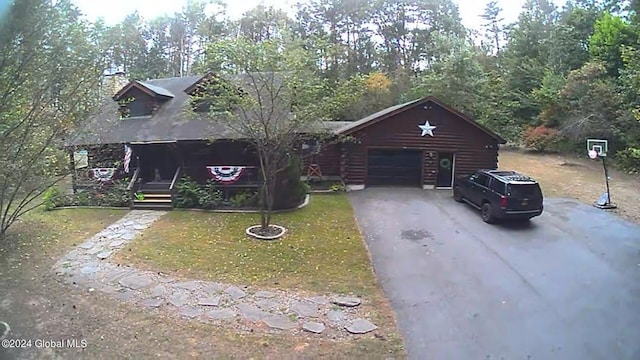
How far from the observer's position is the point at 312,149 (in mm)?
18453

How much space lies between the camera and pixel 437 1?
35.2m

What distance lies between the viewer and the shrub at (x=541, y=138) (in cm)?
2631

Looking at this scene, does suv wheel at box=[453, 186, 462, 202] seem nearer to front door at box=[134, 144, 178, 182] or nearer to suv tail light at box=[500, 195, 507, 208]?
suv tail light at box=[500, 195, 507, 208]

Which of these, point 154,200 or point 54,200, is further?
point 154,200

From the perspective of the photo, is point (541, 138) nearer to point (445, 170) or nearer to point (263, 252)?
point (445, 170)

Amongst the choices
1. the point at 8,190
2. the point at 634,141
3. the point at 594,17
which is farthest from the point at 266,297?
the point at 594,17

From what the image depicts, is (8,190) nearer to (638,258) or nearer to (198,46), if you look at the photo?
(638,258)

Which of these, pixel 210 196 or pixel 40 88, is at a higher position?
pixel 40 88

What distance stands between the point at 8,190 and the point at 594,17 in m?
33.5

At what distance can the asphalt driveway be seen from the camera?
6230mm

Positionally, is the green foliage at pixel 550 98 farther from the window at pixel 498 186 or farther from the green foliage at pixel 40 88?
the green foliage at pixel 40 88

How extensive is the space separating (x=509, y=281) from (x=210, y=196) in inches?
401

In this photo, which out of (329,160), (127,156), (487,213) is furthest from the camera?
(329,160)

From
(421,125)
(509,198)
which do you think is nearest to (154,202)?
(421,125)
